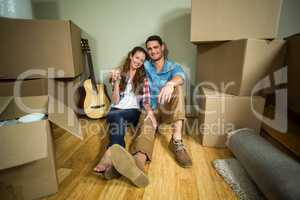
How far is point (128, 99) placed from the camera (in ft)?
4.50

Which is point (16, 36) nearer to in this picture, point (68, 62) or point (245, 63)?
point (68, 62)

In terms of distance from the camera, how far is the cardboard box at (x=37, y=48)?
4.47 feet

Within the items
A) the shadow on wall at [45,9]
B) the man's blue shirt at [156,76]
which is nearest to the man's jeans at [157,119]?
the man's blue shirt at [156,76]

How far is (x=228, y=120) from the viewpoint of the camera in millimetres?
1204

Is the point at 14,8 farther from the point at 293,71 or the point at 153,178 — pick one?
the point at 293,71

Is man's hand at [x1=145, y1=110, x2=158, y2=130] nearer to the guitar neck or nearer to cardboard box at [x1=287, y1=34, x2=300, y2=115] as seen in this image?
the guitar neck

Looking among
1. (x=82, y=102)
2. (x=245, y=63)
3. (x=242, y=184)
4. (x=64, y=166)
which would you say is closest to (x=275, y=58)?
(x=245, y=63)

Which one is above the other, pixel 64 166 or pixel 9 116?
pixel 9 116

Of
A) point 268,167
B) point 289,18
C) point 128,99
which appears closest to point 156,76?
point 128,99

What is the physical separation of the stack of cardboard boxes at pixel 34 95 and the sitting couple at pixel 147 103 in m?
0.31

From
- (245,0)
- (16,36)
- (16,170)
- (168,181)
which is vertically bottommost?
(168,181)

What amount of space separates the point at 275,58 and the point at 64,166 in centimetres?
144

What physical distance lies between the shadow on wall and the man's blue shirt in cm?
114

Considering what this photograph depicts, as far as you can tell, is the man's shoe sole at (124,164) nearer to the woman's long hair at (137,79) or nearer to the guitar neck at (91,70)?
the woman's long hair at (137,79)
